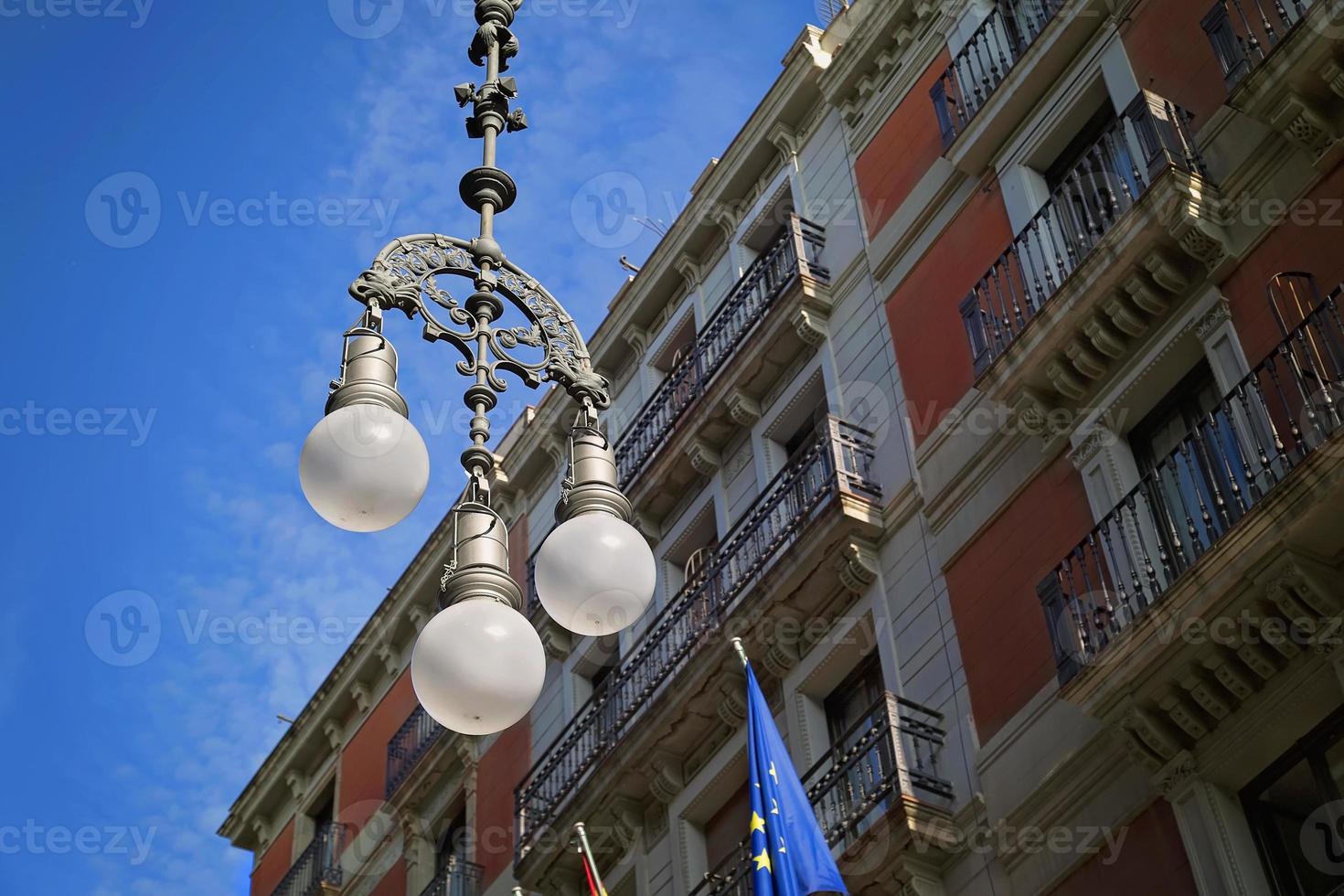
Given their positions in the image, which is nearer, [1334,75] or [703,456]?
[1334,75]

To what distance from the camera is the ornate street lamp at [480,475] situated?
7.37m

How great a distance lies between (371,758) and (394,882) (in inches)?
104

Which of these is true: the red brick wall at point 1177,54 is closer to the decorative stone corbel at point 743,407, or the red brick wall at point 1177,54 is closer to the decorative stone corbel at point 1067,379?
the decorative stone corbel at point 1067,379

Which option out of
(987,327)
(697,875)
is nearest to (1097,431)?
(987,327)

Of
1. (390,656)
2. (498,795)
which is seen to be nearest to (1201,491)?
(498,795)

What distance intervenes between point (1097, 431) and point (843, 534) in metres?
2.96

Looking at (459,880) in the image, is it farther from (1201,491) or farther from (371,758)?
(1201,491)

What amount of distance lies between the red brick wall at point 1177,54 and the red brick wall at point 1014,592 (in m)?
3.11

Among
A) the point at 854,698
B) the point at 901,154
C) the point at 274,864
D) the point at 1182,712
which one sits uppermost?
the point at 901,154

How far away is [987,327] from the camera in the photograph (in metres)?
14.9

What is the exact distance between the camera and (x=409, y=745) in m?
24.2

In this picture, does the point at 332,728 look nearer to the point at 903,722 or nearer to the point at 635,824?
the point at 635,824

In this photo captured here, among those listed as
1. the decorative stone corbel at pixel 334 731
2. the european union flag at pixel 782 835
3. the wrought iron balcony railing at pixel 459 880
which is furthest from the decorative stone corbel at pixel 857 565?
the decorative stone corbel at pixel 334 731

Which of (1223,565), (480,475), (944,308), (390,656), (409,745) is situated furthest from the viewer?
(390,656)
